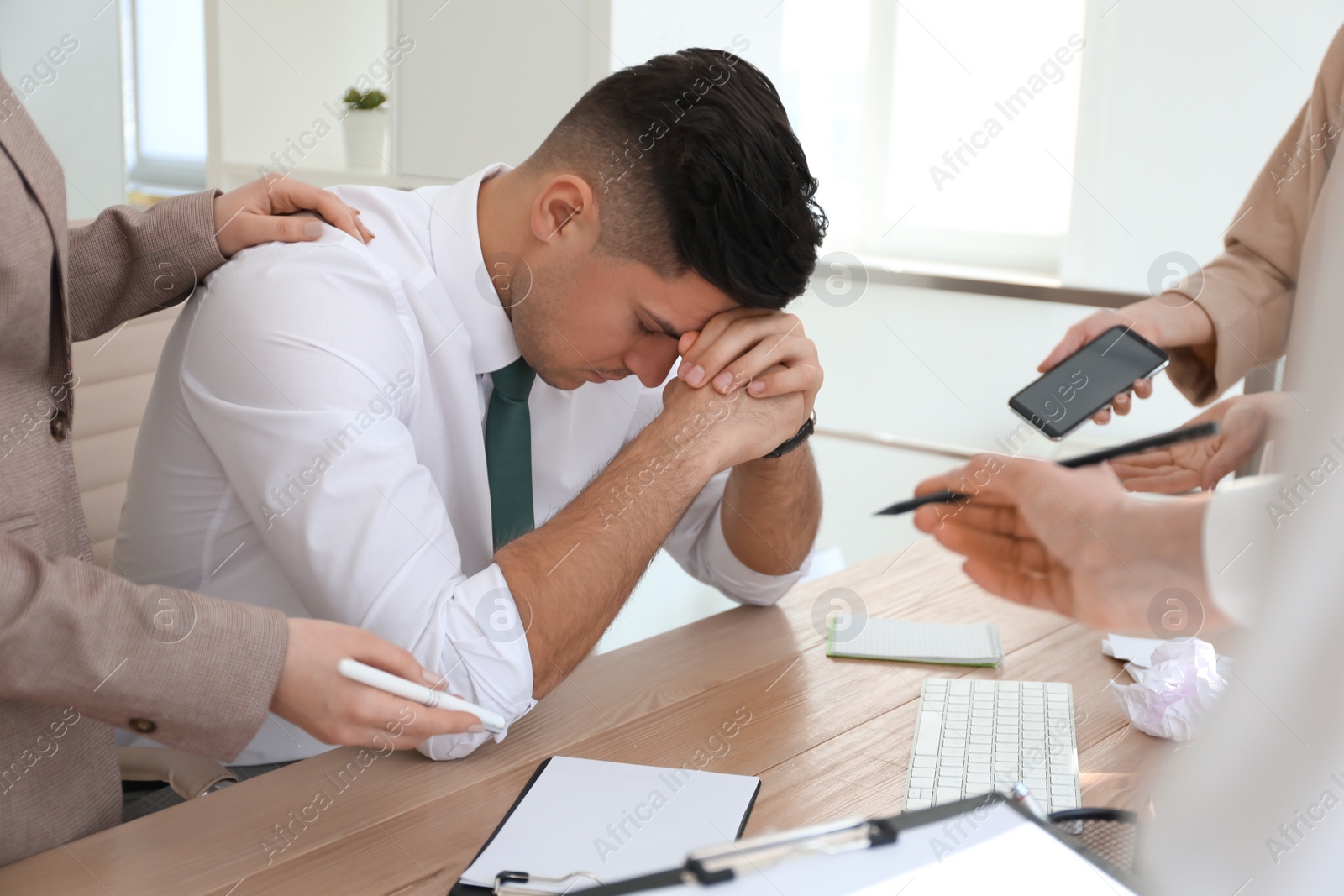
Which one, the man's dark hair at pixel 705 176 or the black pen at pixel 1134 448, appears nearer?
the black pen at pixel 1134 448

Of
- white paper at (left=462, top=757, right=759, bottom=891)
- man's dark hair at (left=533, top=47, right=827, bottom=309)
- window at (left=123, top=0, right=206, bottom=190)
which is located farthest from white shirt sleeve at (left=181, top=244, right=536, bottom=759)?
window at (left=123, top=0, right=206, bottom=190)

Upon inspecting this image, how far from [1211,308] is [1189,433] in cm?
74

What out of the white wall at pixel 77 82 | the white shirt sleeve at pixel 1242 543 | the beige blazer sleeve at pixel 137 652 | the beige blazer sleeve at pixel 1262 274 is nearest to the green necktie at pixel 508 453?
the beige blazer sleeve at pixel 137 652

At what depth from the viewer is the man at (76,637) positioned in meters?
0.72

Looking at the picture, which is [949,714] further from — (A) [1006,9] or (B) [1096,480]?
(A) [1006,9]

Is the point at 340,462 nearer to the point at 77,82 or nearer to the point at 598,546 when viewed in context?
the point at 598,546

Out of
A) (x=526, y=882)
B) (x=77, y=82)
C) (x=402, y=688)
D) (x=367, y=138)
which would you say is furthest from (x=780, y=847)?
(x=77, y=82)

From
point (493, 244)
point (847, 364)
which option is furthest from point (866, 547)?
point (493, 244)

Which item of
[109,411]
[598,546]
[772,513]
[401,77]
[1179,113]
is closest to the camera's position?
[598,546]

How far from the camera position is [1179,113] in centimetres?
264

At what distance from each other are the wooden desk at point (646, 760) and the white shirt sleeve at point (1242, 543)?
1.01 feet

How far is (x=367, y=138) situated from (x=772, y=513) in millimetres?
2006

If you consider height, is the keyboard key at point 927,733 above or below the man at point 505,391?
below

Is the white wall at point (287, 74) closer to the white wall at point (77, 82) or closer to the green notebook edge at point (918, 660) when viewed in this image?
the white wall at point (77, 82)
